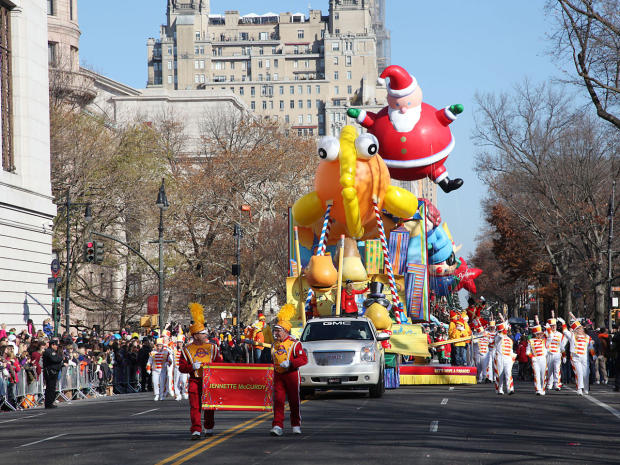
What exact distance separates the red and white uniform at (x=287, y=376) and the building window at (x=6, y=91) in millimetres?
26539

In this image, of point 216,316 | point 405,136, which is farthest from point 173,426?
point 216,316

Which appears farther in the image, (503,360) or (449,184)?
(449,184)

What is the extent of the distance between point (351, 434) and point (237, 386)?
194cm

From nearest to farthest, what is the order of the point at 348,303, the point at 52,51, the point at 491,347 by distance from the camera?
the point at 491,347
the point at 348,303
the point at 52,51

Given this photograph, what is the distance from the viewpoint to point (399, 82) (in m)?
35.4

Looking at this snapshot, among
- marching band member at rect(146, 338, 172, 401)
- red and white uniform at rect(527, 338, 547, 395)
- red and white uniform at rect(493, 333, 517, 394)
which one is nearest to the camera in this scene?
red and white uniform at rect(493, 333, 517, 394)

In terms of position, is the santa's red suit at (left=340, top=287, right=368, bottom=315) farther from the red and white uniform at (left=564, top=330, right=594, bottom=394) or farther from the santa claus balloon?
the santa claus balloon

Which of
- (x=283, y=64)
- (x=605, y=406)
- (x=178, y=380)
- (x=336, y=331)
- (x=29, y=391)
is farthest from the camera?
(x=283, y=64)

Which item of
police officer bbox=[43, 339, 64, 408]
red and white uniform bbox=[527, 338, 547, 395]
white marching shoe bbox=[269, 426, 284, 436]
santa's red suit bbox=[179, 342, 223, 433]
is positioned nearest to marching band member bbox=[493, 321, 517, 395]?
red and white uniform bbox=[527, 338, 547, 395]

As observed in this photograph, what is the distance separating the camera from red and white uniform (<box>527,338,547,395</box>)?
26375mm

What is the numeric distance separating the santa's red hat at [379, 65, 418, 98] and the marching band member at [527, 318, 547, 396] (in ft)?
37.3

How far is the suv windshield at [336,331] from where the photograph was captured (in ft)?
78.8

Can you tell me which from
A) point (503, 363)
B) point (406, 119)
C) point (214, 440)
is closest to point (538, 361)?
point (503, 363)

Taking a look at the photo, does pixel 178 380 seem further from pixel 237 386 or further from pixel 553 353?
pixel 237 386
